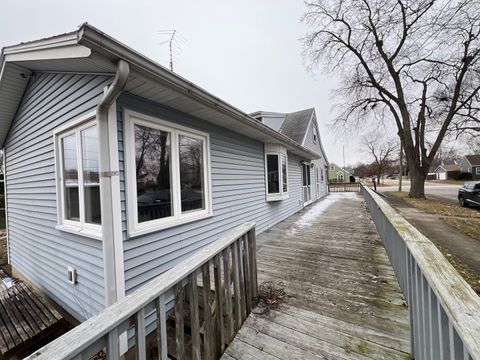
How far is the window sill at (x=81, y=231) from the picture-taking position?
2535 millimetres

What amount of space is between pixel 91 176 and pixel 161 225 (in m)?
1.08

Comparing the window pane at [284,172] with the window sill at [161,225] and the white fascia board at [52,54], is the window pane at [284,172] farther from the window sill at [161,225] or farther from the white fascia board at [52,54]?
the white fascia board at [52,54]

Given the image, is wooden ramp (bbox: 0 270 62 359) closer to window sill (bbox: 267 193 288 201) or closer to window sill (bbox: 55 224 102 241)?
window sill (bbox: 55 224 102 241)

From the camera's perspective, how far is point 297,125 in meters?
13.8

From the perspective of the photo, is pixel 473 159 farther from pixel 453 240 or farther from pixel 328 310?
pixel 328 310

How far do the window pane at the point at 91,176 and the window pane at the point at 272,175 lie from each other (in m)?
4.68

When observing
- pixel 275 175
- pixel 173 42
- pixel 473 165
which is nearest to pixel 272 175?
pixel 275 175

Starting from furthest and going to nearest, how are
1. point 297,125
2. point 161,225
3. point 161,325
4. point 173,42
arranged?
point 297,125
point 173,42
point 161,225
point 161,325

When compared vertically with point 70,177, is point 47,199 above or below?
below

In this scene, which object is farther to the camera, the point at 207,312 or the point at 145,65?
the point at 145,65

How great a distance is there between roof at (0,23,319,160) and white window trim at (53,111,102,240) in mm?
627

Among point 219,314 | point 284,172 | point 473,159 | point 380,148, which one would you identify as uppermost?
point 380,148

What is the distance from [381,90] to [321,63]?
470cm

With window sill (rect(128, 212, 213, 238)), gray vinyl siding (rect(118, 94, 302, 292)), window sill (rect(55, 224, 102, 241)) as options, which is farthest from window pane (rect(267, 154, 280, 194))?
window sill (rect(55, 224, 102, 241))
